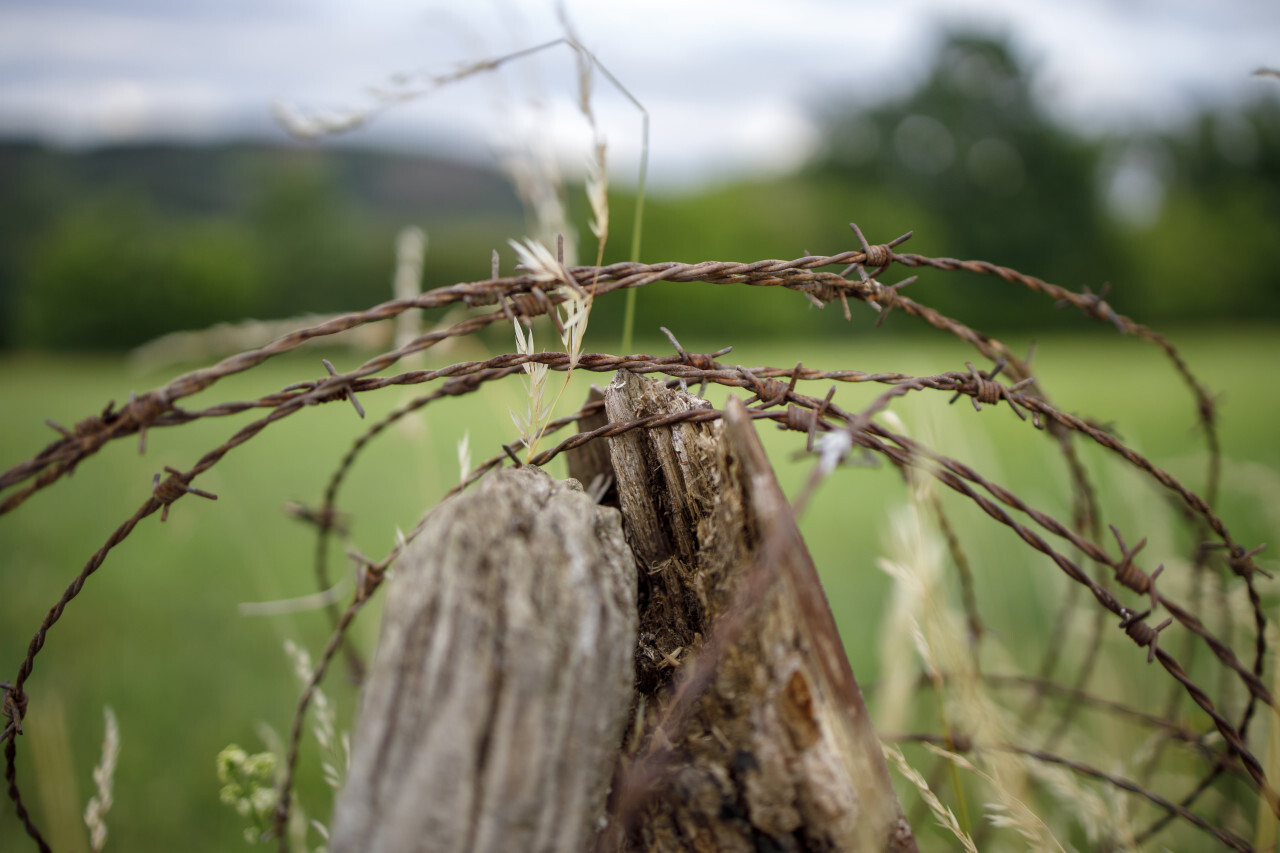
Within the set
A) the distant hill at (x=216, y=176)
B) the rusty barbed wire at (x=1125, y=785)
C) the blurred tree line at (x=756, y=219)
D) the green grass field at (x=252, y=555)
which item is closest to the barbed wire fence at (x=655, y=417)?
the rusty barbed wire at (x=1125, y=785)

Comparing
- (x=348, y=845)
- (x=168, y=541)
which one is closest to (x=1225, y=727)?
(x=348, y=845)

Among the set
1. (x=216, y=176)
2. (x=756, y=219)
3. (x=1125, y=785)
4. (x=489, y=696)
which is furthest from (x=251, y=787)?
(x=216, y=176)

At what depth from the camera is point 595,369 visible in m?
0.70

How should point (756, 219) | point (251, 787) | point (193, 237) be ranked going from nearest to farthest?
point (251, 787) → point (193, 237) → point (756, 219)

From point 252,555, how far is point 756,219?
14.0m

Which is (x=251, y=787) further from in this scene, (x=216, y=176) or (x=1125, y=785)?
(x=216, y=176)

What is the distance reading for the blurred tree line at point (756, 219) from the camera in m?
13.3

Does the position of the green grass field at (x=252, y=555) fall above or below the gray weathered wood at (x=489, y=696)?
below

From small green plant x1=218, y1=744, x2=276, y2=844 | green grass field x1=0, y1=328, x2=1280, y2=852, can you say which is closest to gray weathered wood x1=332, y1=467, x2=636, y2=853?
green grass field x1=0, y1=328, x2=1280, y2=852

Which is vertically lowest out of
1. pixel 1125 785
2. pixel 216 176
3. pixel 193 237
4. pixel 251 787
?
pixel 1125 785

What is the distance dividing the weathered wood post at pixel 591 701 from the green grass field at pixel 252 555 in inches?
10.1

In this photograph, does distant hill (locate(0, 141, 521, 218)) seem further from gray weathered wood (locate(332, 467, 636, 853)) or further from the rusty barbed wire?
gray weathered wood (locate(332, 467, 636, 853))

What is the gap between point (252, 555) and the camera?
9.47 feet

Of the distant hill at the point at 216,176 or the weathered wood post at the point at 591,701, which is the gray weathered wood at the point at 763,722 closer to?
the weathered wood post at the point at 591,701
